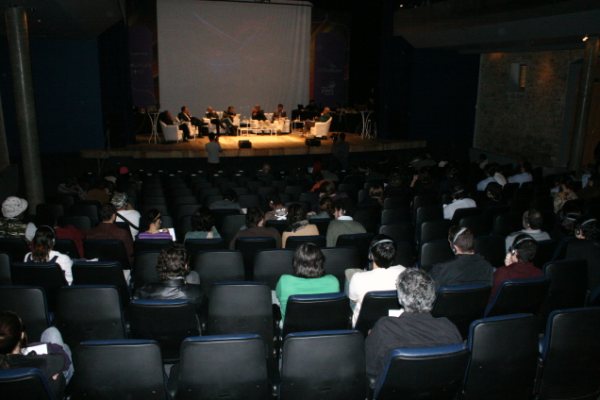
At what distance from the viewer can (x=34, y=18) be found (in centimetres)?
972

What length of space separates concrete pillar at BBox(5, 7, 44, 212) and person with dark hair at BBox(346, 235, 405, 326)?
7.07 meters

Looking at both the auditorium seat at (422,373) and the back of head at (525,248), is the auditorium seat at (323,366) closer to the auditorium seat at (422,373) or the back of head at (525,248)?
the auditorium seat at (422,373)

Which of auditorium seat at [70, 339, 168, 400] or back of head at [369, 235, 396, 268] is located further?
back of head at [369, 235, 396, 268]

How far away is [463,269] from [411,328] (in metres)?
1.30

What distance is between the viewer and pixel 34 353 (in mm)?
2660

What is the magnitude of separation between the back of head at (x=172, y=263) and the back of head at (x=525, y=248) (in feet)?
8.36

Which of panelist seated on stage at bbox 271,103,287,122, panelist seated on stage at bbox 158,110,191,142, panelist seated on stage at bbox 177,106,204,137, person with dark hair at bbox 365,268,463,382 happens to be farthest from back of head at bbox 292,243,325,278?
panelist seated on stage at bbox 271,103,287,122

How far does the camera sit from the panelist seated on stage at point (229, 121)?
1650cm

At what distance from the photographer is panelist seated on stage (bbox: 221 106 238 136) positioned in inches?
649

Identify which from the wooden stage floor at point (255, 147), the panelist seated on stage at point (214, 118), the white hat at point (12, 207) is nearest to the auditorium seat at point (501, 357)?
the white hat at point (12, 207)

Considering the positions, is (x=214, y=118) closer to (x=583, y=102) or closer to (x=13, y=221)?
(x=583, y=102)

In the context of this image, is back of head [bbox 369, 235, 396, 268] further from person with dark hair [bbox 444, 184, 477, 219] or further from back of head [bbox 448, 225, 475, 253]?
person with dark hair [bbox 444, 184, 477, 219]

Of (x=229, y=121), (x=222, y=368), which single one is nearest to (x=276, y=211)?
(x=222, y=368)

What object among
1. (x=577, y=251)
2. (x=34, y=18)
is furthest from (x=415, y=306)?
(x=34, y=18)
